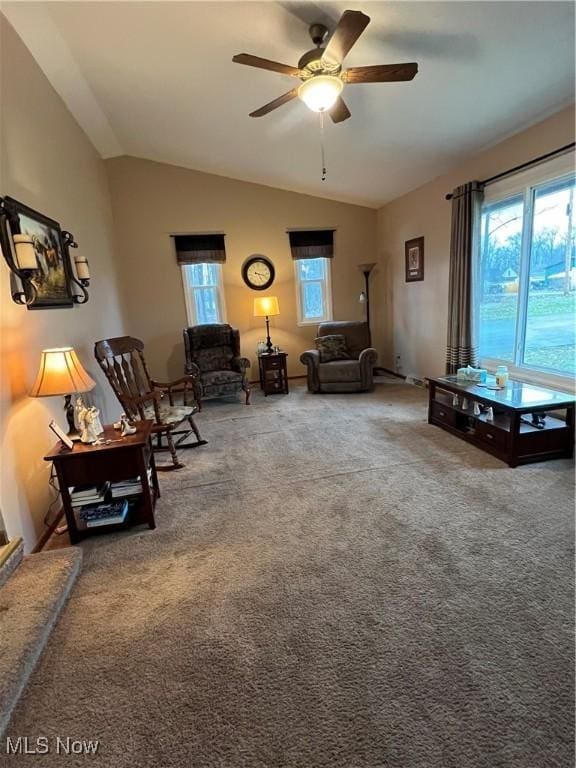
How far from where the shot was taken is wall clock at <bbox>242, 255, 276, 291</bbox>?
564 centimetres

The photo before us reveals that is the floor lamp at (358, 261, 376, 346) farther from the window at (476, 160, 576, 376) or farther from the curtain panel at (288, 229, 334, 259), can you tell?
the window at (476, 160, 576, 376)

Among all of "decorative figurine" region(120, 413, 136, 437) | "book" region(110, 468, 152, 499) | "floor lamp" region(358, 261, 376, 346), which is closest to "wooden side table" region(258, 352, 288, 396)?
"floor lamp" region(358, 261, 376, 346)

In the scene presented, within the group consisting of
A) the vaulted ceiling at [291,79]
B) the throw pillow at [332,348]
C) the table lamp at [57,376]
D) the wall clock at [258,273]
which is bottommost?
the throw pillow at [332,348]

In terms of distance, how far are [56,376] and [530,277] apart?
3.91 metres

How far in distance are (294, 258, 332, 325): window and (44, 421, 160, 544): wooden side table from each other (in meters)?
4.10

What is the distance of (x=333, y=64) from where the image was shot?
217 centimetres

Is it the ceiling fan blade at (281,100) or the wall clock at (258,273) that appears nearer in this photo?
the ceiling fan blade at (281,100)

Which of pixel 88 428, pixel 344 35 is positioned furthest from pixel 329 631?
pixel 344 35

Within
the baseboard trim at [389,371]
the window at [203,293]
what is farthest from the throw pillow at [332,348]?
the window at [203,293]

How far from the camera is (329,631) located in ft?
5.07

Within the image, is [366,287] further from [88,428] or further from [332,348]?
[88,428]

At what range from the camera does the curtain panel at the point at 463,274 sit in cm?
385

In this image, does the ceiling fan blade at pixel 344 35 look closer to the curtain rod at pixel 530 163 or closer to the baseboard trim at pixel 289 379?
the curtain rod at pixel 530 163

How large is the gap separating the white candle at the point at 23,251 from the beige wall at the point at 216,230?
10.7ft
